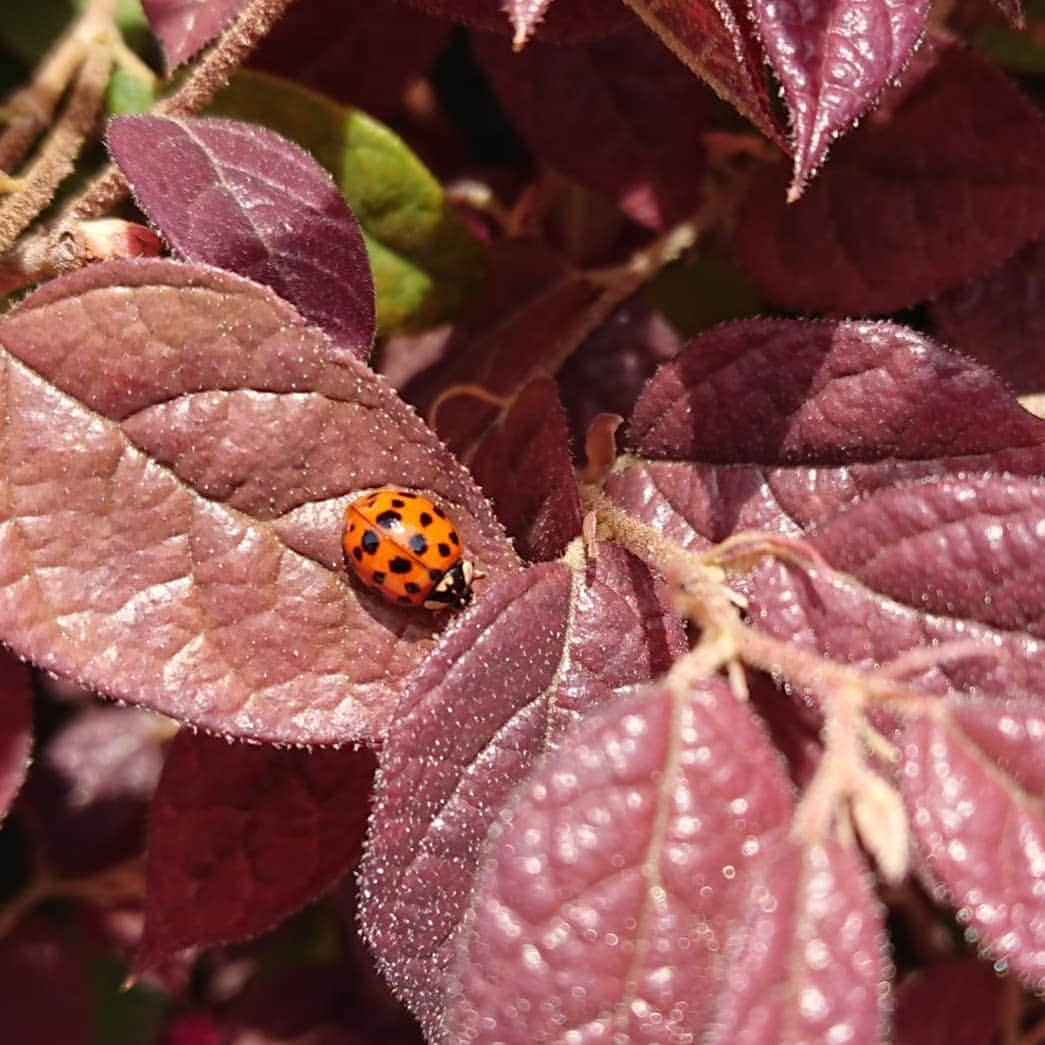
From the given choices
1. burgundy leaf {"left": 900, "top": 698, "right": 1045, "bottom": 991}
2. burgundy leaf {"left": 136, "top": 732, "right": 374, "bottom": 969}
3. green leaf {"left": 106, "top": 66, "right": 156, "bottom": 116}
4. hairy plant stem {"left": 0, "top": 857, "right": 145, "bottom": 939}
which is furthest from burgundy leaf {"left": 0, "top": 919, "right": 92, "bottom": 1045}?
burgundy leaf {"left": 900, "top": 698, "right": 1045, "bottom": 991}

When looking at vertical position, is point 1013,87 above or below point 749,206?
above

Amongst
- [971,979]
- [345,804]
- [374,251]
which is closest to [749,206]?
[374,251]

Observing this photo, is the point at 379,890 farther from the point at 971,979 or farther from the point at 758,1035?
the point at 971,979

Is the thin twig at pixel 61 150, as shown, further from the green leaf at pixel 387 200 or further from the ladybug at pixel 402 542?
the ladybug at pixel 402 542

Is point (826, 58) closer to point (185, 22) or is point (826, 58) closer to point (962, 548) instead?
point (962, 548)

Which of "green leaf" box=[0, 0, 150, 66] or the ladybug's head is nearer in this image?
the ladybug's head

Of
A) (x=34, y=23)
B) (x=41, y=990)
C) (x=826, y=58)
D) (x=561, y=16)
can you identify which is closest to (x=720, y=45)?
(x=826, y=58)

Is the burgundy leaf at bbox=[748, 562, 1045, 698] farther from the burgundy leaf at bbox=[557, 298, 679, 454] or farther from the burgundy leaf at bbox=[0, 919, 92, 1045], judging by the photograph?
the burgundy leaf at bbox=[0, 919, 92, 1045]
